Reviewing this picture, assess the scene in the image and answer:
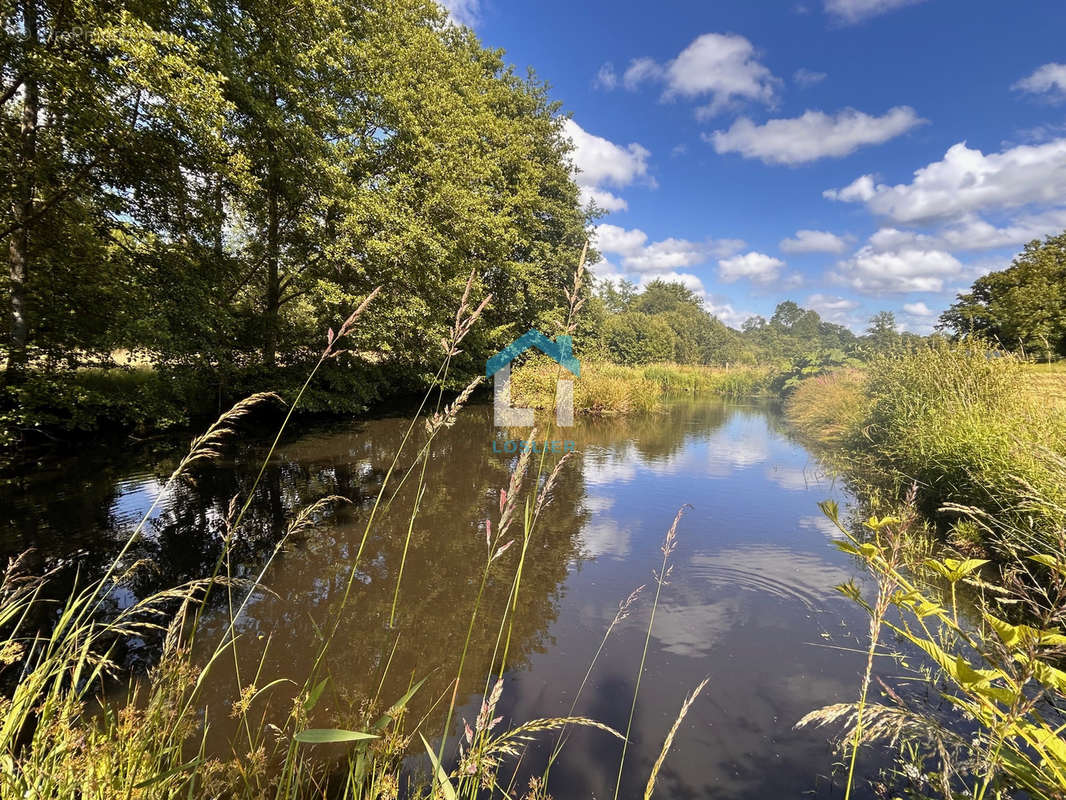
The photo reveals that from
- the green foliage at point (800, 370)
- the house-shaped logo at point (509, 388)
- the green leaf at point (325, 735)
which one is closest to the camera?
the green leaf at point (325, 735)

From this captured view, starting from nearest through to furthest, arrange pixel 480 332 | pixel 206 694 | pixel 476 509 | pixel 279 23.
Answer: pixel 206 694 → pixel 476 509 → pixel 279 23 → pixel 480 332

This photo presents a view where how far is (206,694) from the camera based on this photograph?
2.68m

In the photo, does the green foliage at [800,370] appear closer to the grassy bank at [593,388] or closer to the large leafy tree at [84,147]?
the grassy bank at [593,388]

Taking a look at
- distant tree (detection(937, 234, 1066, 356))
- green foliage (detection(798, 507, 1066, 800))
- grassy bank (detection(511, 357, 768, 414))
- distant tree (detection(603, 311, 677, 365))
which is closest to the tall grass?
green foliage (detection(798, 507, 1066, 800))

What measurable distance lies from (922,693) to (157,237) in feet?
35.8

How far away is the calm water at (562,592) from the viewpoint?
104 inches

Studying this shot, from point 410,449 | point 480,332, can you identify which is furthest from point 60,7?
point 480,332

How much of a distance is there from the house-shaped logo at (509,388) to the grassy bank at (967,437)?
22.0ft

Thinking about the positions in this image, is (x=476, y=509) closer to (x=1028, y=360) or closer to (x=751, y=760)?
(x=751, y=760)

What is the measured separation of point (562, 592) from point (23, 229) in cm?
824

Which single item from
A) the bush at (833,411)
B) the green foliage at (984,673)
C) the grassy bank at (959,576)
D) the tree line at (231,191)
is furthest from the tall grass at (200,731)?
the bush at (833,411)

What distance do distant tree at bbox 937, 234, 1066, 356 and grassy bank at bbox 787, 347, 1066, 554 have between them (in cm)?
805

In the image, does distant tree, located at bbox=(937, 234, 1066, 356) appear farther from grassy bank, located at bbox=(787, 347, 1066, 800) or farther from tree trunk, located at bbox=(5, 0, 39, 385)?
tree trunk, located at bbox=(5, 0, 39, 385)

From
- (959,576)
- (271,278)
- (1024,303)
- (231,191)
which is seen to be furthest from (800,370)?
(959,576)
